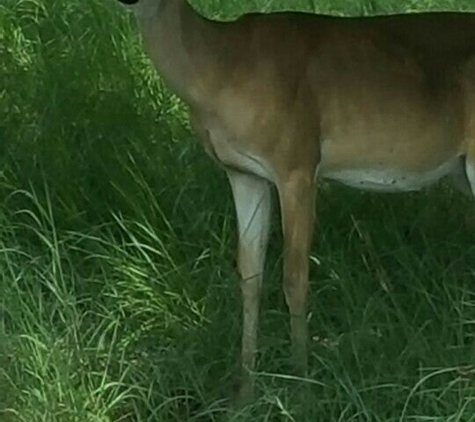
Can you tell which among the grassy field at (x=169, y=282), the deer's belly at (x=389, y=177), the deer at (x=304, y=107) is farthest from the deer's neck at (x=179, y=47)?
the grassy field at (x=169, y=282)

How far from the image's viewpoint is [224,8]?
292 inches

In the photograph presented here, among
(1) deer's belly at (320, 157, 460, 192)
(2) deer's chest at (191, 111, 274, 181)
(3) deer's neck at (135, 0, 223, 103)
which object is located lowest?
(1) deer's belly at (320, 157, 460, 192)

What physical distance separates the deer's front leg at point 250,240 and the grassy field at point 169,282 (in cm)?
6

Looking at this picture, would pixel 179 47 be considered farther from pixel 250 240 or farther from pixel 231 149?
pixel 250 240

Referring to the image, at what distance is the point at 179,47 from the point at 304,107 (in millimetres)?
409

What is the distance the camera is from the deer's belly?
15.4ft

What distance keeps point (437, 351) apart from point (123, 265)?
1.20 metres

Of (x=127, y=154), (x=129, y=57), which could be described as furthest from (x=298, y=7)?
(x=127, y=154)

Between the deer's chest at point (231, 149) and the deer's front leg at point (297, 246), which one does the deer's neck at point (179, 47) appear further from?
the deer's front leg at point (297, 246)

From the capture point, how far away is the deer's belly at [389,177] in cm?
470

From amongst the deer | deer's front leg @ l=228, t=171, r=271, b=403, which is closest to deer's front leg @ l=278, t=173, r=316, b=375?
the deer

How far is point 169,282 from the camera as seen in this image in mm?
4984

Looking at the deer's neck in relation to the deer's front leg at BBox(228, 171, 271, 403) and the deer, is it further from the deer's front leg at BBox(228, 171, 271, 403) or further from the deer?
the deer's front leg at BBox(228, 171, 271, 403)

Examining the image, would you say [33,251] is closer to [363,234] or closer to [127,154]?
[127,154]
